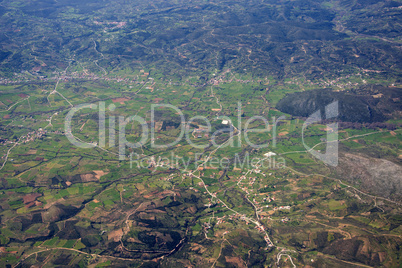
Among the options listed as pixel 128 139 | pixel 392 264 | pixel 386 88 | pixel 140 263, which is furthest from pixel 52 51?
pixel 392 264

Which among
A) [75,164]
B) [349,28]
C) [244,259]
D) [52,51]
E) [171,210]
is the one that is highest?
[349,28]

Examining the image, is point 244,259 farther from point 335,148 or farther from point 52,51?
point 52,51

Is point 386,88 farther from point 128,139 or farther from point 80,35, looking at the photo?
point 80,35

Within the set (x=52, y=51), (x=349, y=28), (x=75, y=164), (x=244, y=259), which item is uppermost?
(x=349, y=28)

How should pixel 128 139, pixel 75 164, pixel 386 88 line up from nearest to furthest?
pixel 75 164 < pixel 128 139 < pixel 386 88

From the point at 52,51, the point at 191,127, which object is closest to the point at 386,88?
the point at 191,127

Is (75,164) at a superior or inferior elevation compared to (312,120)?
inferior

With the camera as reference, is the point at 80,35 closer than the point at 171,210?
No

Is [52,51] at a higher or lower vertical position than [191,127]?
higher

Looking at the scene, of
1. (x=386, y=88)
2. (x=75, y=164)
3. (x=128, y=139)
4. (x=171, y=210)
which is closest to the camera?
(x=171, y=210)
